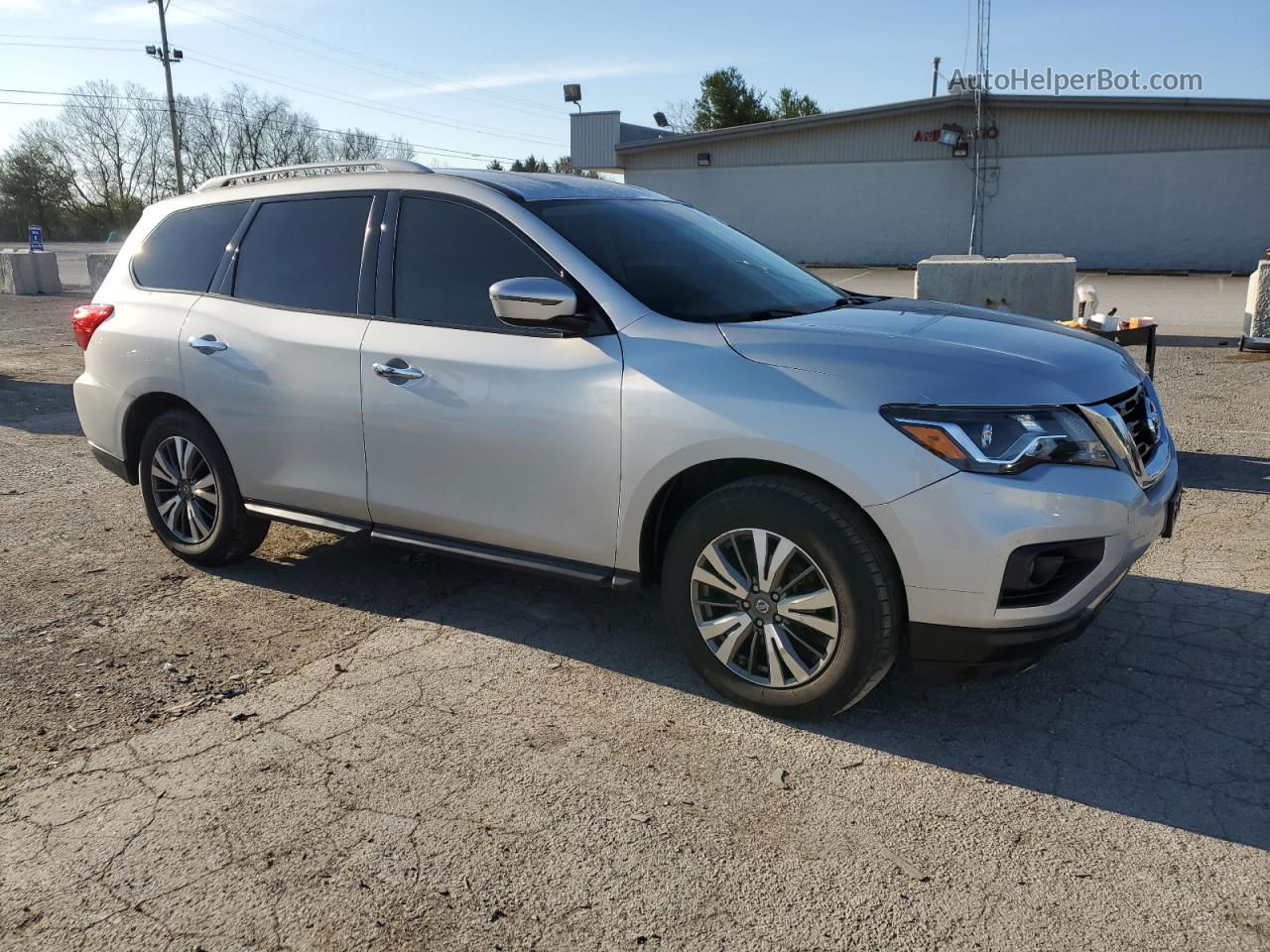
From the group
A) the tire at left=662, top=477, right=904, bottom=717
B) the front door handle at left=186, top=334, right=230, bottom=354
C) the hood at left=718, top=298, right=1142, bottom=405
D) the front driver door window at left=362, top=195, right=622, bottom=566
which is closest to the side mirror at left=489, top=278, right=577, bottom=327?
the front driver door window at left=362, top=195, right=622, bottom=566

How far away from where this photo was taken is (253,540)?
17.0 ft

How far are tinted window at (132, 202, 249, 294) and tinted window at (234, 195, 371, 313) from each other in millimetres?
198

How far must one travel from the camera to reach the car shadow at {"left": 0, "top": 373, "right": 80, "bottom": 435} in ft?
29.9

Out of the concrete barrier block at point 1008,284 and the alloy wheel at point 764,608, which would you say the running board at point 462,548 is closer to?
the alloy wheel at point 764,608

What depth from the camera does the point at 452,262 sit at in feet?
13.9

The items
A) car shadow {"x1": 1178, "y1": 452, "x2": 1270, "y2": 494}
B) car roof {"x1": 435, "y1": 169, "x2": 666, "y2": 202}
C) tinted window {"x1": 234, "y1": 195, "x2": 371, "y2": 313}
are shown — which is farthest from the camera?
car shadow {"x1": 1178, "y1": 452, "x2": 1270, "y2": 494}

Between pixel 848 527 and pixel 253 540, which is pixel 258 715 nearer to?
pixel 253 540

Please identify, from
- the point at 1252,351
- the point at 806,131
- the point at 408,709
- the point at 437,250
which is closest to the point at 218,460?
the point at 437,250

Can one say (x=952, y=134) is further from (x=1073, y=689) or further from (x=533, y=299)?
(x=533, y=299)

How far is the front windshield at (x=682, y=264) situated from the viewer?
12.9 ft

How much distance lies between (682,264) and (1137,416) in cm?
181

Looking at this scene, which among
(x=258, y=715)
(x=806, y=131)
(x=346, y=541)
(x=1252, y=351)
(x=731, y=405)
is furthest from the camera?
(x=806, y=131)

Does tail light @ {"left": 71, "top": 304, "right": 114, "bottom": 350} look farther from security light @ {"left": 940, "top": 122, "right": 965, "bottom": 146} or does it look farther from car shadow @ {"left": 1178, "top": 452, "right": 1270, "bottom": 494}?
security light @ {"left": 940, "top": 122, "right": 965, "bottom": 146}

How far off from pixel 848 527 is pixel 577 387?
1.13 meters
